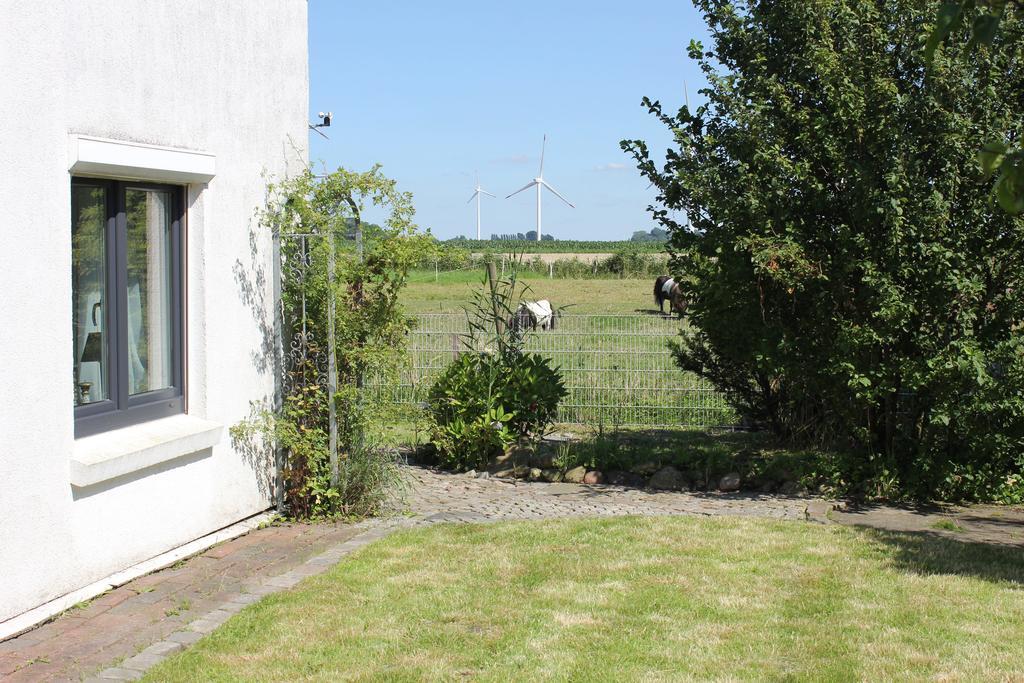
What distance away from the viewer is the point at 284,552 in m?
7.49

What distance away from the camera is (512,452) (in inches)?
434

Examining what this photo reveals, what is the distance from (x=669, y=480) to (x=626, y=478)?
1.52ft

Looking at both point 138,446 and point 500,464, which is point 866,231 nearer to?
point 500,464

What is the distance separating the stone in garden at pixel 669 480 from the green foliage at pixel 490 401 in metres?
1.46

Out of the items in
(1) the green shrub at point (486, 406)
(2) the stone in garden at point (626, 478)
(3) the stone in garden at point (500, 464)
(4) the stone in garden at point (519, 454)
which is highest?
(1) the green shrub at point (486, 406)

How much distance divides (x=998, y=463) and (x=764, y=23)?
4350mm

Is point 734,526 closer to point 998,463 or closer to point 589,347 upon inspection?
point 998,463

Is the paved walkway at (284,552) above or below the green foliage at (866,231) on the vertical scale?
below

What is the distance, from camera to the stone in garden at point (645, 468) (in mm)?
10484

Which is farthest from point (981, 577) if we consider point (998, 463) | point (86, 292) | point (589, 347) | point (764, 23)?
point (589, 347)

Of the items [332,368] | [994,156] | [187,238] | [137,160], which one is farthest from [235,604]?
[994,156]

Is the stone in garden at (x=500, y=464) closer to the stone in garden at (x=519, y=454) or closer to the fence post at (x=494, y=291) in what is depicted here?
the stone in garden at (x=519, y=454)

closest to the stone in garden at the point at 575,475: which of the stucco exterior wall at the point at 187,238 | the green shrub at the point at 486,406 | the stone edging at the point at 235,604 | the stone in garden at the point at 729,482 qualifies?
the green shrub at the point at 486,406

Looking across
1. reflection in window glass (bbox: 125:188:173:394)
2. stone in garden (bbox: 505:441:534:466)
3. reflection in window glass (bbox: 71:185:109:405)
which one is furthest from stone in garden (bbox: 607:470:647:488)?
reflection in window glass (bbox: 71:185:109:405)
